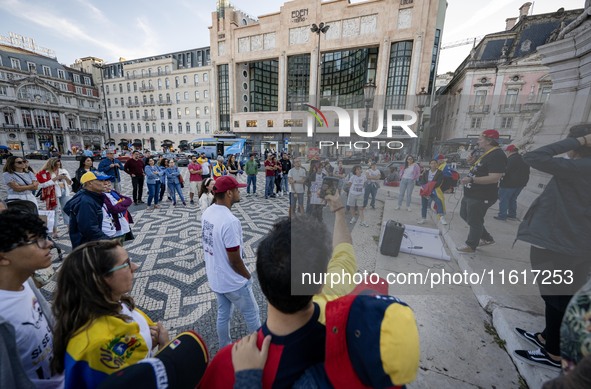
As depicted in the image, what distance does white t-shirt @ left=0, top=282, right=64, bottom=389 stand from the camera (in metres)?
1.19

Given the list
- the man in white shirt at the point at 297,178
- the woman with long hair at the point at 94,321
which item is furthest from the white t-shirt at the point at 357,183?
the woman with long hair at the point at 94,321

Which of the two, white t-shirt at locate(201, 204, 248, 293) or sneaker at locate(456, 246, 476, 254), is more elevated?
white t-shirt at locate(201, 204, 248, 293)

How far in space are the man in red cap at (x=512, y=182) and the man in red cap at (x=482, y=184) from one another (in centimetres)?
116

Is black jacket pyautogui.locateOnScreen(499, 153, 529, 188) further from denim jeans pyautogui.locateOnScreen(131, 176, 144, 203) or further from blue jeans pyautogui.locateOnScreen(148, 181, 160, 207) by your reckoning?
denim jeans pyautogui.locateOnScreen(131, 176, 144, 203)

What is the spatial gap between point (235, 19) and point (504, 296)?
141 feet

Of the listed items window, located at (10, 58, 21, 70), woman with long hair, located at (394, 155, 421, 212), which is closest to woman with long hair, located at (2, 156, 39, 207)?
woman with long hair, located at (394, 155, 421, 212)

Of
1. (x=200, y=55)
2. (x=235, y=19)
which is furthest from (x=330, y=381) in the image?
(x=200, y=55)

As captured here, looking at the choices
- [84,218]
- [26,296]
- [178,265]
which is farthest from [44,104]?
[26,296]

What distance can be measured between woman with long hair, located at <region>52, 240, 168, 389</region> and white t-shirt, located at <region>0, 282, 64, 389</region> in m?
0.17

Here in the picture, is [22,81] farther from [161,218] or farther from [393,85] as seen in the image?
[393,85]

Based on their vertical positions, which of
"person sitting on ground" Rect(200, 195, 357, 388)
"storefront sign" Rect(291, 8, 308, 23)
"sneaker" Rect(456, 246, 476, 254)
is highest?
"storefront sign" Rect(291, 8, 308, 23)

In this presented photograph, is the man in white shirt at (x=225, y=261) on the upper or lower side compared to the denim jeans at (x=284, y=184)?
upper

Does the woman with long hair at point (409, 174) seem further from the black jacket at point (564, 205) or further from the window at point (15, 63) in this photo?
the window at point (15, 63)

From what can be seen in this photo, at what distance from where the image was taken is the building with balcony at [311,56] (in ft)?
82.3
